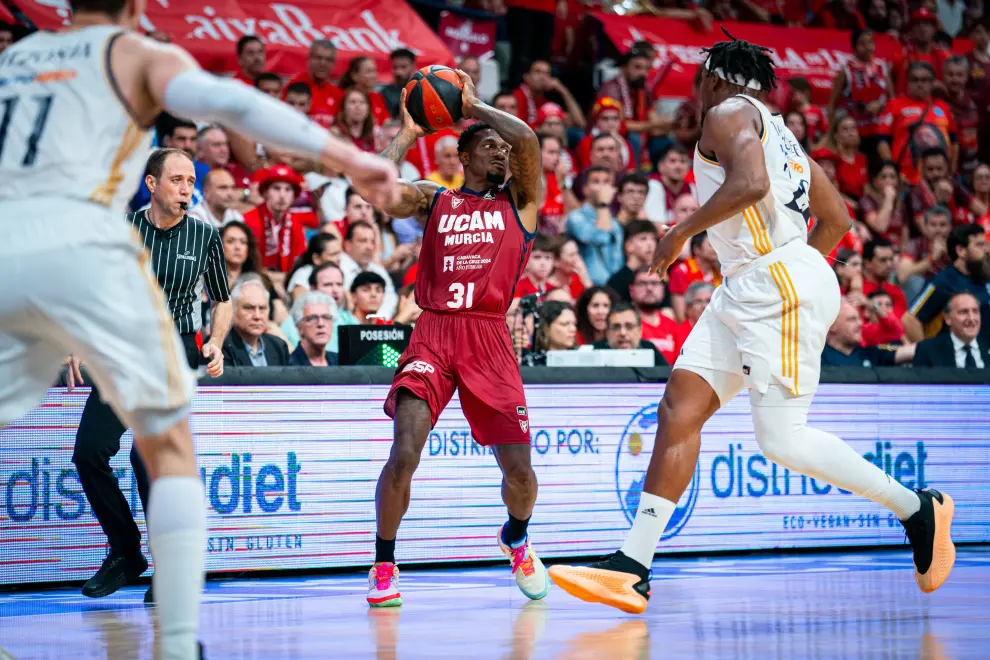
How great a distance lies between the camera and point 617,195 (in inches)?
493

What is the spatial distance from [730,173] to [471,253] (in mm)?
A: 1470

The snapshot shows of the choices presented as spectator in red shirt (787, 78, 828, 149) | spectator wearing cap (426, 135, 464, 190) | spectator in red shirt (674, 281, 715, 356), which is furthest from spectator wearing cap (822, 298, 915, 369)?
spectator in red shirt (787, 78, 828, 149)

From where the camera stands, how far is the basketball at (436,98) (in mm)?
6234

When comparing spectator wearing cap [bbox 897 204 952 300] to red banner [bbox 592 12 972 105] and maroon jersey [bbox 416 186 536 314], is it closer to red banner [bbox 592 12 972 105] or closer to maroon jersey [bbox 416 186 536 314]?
red banner [bbox 592 12 972 105]

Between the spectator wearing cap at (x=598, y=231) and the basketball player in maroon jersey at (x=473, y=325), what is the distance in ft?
16.4

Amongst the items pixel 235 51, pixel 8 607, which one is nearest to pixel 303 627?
pixel 8 607

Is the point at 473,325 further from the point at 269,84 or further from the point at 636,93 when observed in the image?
the point at 636,93

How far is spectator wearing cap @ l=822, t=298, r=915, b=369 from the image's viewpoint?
32.0 feet

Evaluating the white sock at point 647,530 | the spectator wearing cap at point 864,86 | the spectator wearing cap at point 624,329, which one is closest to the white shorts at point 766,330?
the white sock at point 647,530

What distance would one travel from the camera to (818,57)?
54.7ft

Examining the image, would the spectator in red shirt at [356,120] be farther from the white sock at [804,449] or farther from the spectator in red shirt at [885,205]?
the white sock at [804,449]

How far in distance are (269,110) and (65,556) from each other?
414 centimetres

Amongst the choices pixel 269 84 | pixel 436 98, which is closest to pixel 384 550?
pixel 436 98

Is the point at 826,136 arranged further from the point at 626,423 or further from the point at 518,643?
the point at 518,643
